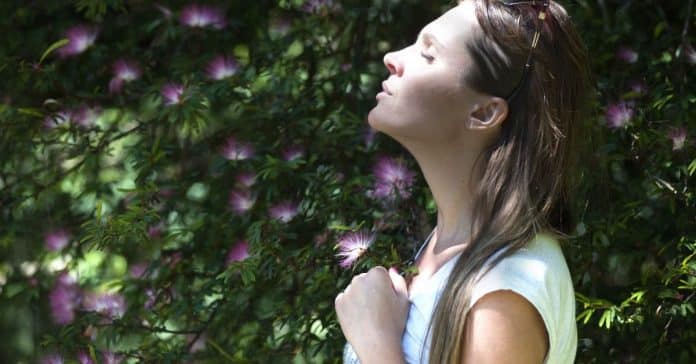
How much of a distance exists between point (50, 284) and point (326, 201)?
2.95 ft

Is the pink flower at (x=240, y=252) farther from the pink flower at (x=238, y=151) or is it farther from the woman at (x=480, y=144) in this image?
the woman at (x=480, y=144)

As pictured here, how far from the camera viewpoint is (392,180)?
7.83 feet

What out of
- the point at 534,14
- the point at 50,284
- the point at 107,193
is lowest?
the point at 50,284

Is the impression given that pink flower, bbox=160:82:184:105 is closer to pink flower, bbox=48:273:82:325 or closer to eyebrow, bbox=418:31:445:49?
pink flower, bbox=48:273:82:325

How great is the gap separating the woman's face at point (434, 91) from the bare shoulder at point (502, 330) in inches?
10.4

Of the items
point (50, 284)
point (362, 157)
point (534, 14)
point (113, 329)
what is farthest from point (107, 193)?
point (534, 14)

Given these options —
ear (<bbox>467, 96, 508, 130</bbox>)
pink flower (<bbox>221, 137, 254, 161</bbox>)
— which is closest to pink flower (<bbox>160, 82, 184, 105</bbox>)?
pink flower (<bbox>221, 137, 254, 161</bbox>)

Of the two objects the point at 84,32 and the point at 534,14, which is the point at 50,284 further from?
the point at 534,14

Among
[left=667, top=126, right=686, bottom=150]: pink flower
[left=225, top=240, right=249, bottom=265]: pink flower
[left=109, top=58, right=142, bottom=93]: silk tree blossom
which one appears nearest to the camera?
[left=667, top=126, right=686, bottom=150]: pink flower

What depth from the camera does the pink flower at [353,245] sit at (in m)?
2.13

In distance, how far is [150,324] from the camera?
2512 millimetres

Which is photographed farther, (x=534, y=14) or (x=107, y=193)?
(x=107, y=193)

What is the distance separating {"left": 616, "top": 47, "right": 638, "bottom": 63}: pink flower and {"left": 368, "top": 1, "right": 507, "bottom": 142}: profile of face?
1.10 meters

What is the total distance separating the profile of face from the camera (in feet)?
4.87
